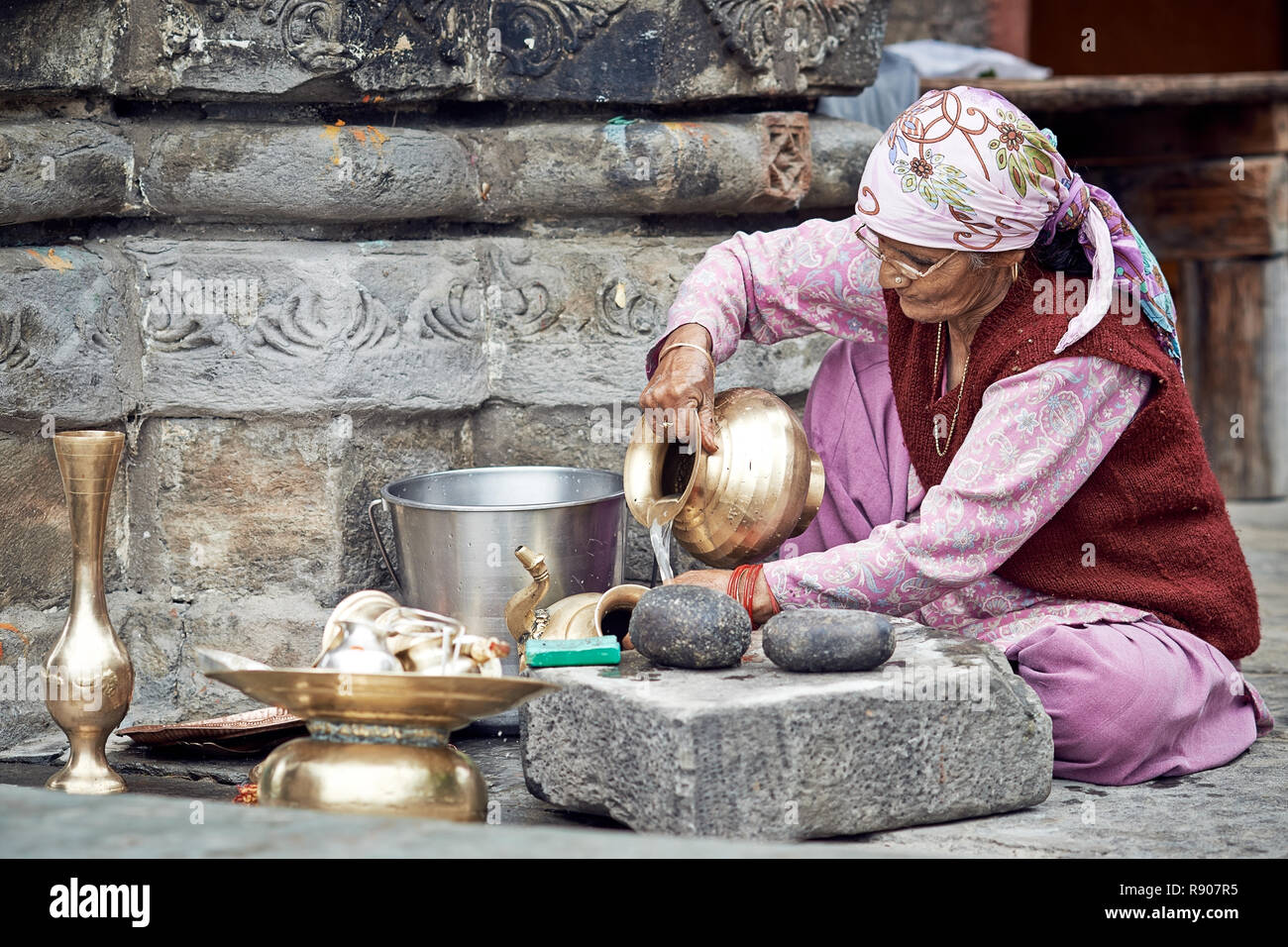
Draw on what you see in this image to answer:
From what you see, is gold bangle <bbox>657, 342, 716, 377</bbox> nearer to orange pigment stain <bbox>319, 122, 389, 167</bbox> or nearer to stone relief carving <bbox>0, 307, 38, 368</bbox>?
orange pigment stain <bbox>319, 122, 389, 167</bbox>

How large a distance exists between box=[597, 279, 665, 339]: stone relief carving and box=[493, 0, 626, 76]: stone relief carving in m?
0.48

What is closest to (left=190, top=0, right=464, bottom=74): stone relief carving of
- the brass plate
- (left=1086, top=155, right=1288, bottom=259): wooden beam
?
the brass plate

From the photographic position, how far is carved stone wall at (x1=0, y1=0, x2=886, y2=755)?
2.93 metres

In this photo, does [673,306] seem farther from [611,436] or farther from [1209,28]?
[1209,28]

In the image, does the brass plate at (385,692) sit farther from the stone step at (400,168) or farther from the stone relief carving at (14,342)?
the stone step at (400,168)

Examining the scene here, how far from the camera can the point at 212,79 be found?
2943 mm

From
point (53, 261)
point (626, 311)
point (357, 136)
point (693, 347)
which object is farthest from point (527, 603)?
point (53, 261)

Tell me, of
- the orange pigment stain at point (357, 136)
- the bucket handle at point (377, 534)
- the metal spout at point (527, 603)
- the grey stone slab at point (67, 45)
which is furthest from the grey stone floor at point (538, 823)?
the grey stone slab at point (67, 45)

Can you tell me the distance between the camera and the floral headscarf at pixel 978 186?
2.47 m

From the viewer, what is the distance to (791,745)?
2186 millimetres

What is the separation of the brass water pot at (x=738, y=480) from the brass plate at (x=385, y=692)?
0.84 m

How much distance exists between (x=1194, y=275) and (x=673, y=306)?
328cm

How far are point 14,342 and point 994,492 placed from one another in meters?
1.82
